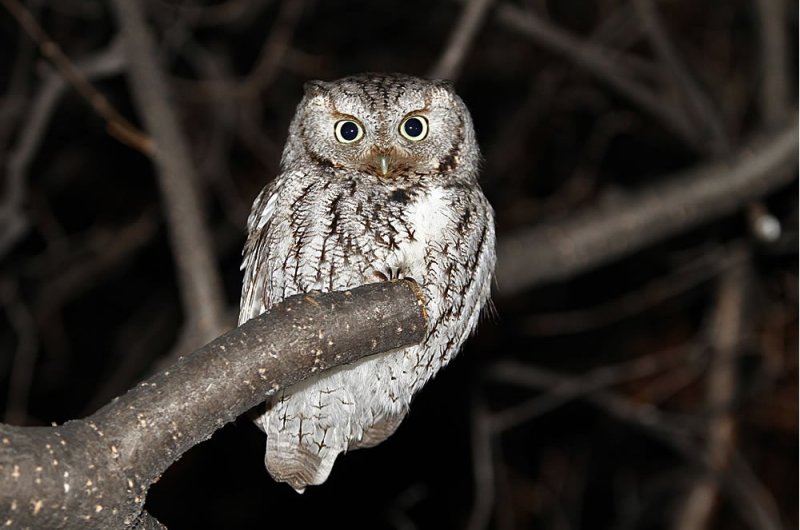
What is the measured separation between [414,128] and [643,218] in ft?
3.46

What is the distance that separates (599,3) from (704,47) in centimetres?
61

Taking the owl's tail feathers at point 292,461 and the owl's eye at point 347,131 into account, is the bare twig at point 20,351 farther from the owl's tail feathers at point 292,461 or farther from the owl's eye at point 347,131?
the owl's eye at point 347,131

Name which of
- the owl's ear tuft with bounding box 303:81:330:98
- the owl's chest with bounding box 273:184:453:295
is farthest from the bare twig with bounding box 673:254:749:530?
the owl's ear tuft with bounding box 303:81:330:98

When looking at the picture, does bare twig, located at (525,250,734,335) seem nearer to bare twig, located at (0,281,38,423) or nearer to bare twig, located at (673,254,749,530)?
bare twig, located at (673,254,749,530)

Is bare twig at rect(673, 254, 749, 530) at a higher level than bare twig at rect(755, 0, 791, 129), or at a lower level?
lower

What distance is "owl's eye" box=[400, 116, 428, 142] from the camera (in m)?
2.12

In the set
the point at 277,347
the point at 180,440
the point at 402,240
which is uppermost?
the point at 402,240

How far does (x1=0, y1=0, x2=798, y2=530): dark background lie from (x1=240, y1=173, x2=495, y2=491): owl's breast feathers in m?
1.40

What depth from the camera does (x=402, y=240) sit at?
2000 millimetres

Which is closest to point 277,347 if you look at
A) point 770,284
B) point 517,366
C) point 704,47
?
point 517,366

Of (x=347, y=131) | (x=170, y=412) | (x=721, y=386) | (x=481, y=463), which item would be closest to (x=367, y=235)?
(x=347, y=131)

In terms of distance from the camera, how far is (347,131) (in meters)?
2.12

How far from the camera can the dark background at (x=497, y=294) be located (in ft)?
12.5

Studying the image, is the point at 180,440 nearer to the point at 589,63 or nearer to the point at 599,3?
the point at 589,63
